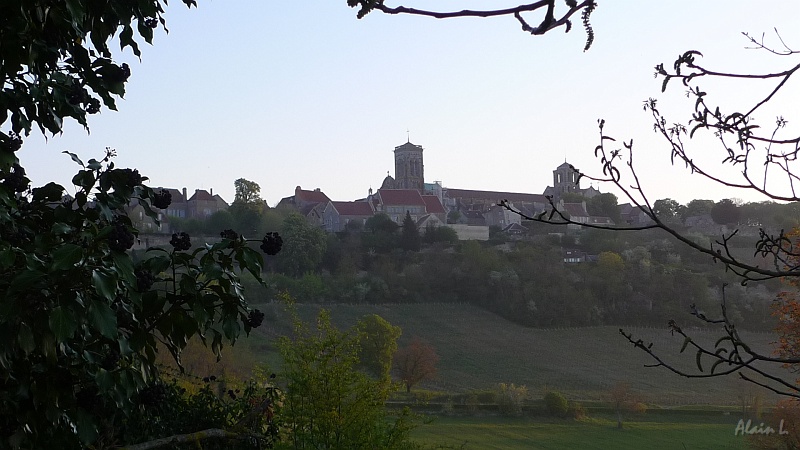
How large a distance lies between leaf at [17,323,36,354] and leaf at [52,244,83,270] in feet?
0.85

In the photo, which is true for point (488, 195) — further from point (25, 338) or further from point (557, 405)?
point (25, 338)

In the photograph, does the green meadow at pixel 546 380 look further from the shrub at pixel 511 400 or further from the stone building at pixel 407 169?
the stone building at pixel 407 169

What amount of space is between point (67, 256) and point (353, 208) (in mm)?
83971

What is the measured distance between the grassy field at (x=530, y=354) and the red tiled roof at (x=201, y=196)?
39.5m

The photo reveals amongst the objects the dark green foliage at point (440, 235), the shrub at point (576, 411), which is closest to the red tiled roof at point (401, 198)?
the dark green foliage at point (440, 235)

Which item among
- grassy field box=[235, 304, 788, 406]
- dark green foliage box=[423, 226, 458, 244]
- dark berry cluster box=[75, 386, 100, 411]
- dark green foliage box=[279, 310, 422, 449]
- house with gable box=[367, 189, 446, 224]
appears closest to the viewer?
dark berry cluster box=[75, 386, 100, 411]

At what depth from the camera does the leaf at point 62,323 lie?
7.52 feet

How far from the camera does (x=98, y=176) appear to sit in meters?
3.46

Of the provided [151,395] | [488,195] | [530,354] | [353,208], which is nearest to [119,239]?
[151,395]

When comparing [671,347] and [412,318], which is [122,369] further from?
[412,318]

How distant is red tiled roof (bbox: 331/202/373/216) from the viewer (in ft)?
281

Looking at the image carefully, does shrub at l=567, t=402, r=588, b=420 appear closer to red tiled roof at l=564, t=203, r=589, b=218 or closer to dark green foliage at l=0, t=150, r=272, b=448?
dark green foliage at l=0, t=150, r=272, b=448

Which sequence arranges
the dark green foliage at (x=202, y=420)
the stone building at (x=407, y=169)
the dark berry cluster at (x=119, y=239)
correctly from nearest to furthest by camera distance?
the dark berry cluster at (x=119, y=239)
the dark green foliage at (x=202, y=420)
the stone building at (x=407, y=169)

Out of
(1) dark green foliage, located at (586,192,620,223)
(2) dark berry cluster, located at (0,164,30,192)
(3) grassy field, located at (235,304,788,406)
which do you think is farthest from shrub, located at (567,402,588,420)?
(1) dark green foliage, located at (586,192,620,223)
